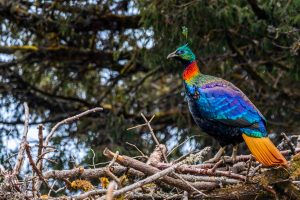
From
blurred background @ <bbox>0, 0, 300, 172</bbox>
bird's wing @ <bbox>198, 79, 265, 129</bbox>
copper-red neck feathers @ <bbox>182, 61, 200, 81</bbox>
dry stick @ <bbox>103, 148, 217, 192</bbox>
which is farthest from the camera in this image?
blurred background @ <bbox>0, 0, 300, 172</bbox>

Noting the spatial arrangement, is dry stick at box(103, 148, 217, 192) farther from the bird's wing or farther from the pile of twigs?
the bird's wing

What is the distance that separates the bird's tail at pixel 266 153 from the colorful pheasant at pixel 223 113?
0.11 ft

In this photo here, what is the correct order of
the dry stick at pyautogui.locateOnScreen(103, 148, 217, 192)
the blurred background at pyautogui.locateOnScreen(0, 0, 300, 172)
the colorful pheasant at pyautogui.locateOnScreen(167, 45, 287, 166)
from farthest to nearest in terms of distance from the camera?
the blurred background at pyautogui.locateOnScreen(0, 0, 300, 172) < the colorful pheasant at pyautogui.locateOnScreen(167, 45, 287, 166) < the dry stick at pyautogui.locateOnScreen(103, 148, 217, 192)

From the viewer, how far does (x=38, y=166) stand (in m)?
6.26

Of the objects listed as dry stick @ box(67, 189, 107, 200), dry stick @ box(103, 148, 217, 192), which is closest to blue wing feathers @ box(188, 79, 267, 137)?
dry stick @ box(103, 148, 217, 192)

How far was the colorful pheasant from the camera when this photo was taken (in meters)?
7.03

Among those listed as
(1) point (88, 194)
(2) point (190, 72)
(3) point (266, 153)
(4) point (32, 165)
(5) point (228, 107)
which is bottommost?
(1) point (88, 194)

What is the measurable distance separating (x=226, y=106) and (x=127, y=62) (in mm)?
4440

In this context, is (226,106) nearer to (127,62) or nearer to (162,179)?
(162,179)

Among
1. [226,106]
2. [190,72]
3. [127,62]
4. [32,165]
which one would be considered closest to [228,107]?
[226,106]

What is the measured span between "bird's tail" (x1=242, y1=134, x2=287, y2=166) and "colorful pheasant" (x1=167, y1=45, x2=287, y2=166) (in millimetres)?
35

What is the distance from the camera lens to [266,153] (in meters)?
6.42

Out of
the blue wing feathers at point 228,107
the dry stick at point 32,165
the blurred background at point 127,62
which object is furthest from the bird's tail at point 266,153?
the blurred background at point 127,62

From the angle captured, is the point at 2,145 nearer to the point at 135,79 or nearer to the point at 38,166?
the point at 135,79
